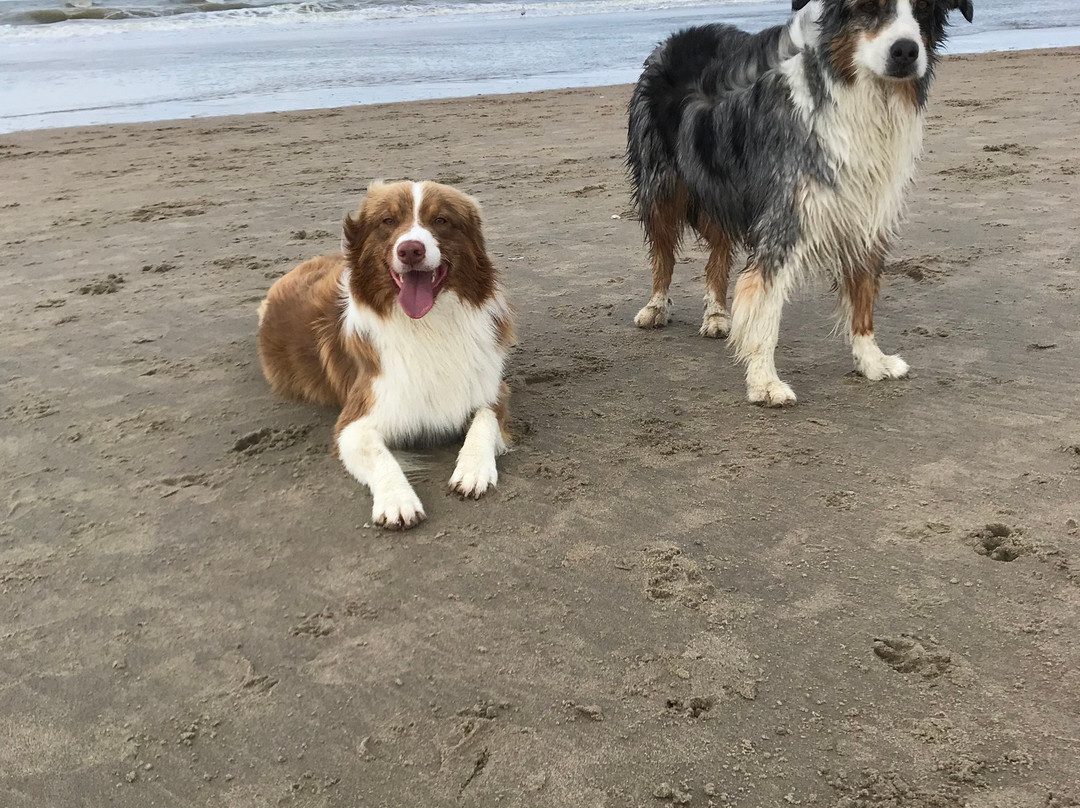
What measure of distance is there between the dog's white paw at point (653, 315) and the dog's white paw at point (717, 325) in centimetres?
29

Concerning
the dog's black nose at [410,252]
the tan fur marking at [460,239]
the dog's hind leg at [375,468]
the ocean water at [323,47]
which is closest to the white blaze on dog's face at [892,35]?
the tan fur marking at [460,239]

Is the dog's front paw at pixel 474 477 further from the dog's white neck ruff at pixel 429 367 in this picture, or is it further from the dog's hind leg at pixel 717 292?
the dog's hind leg at pixel 717 292

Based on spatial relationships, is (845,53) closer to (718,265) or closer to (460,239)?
(718,265)

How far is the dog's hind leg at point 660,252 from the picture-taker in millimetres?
5156

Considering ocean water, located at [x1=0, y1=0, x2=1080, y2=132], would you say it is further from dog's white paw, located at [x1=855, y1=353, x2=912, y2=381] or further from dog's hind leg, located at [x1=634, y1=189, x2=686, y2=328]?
dog's white paw, located at [x1=855, y1=353, x2=912, y2=381]

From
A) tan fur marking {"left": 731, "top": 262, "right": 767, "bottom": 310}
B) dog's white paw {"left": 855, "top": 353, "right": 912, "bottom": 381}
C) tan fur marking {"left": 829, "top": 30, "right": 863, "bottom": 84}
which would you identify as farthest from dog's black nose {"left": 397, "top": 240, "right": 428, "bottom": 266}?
dog's white paw {"left": 855, "top": 353, "right": 912, "bottom": 381}

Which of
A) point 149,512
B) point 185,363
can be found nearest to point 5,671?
point 149,512

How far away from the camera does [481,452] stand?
11.6ft

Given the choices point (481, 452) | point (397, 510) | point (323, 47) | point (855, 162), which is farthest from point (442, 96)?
point (397, 510)

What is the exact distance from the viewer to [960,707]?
2211 mm

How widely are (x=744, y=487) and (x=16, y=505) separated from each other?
2.92m

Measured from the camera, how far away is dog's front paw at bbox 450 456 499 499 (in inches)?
134

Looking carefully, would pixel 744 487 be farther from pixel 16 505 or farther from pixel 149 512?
pixel 16 505

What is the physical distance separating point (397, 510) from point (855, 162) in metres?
2.52
